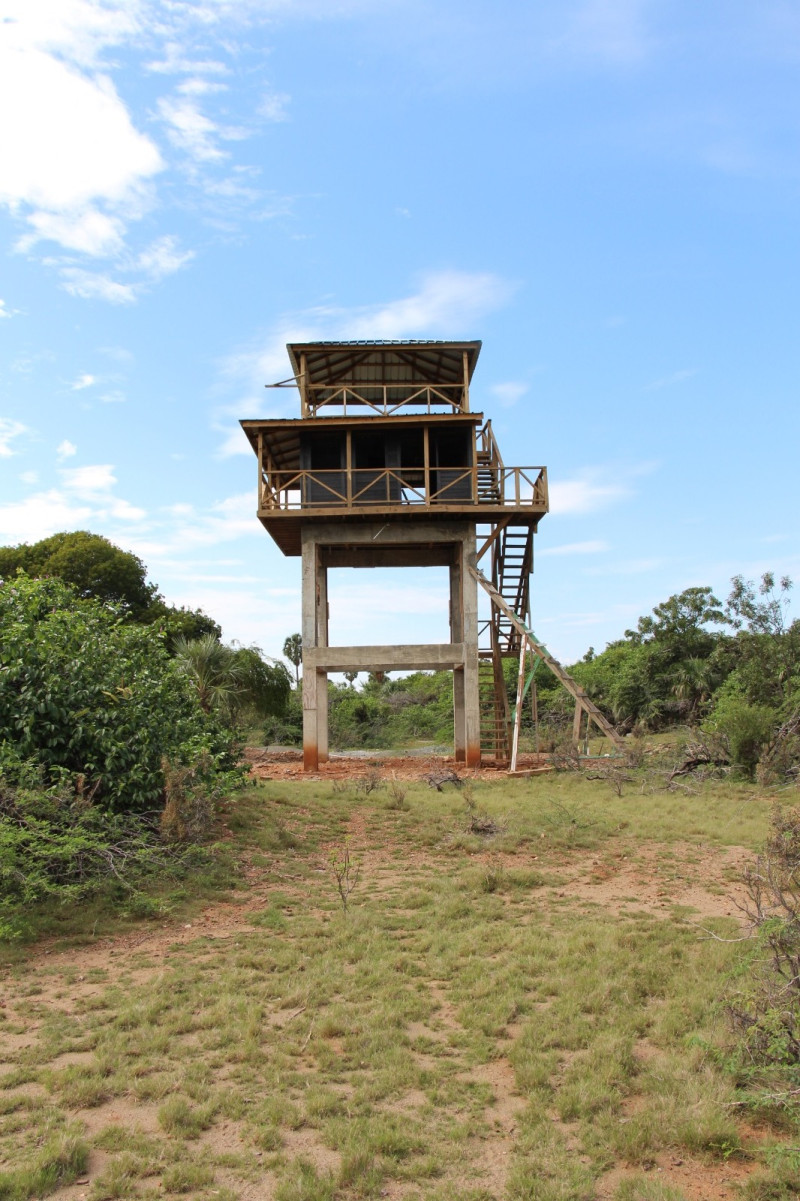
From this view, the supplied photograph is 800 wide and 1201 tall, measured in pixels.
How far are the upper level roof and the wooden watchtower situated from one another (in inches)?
1.3

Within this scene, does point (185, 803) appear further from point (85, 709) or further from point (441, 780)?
point (441, 780)

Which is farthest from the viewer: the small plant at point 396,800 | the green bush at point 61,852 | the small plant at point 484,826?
the small plant at point 396,800

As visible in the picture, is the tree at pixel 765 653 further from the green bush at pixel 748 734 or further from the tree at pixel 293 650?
the tree at pixel 293 650

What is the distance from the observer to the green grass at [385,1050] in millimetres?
4398

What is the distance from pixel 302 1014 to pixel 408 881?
3.86 m

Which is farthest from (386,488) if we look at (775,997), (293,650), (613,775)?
(293,650)

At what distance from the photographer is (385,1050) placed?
5719mm

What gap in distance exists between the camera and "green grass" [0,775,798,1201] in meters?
4.40

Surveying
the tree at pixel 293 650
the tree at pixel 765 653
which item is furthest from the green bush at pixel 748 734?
the tree at pixel 293 650

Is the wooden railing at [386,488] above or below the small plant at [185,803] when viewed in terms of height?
above

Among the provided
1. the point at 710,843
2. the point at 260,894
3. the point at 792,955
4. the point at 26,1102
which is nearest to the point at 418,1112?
the point at 26,1102

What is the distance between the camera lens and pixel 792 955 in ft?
18.7

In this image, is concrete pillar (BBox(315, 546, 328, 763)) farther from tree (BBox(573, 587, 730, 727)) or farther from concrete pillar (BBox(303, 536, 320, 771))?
tree (BBox(573, 587, 730, 727))

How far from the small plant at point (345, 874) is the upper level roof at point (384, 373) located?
39.1 feet
